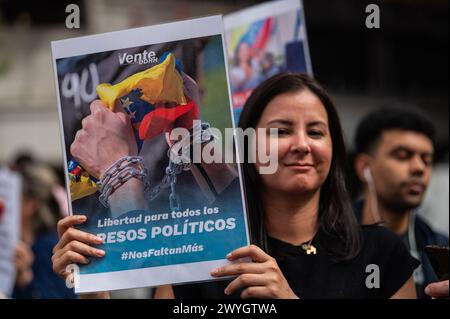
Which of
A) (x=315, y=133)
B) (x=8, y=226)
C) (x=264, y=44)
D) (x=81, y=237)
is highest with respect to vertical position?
(x=264, y=44)

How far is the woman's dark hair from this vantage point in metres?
2.82

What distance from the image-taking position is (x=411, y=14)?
22391mm

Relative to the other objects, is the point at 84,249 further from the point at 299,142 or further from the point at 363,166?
the point at 363,166

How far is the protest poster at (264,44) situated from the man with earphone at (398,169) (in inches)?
34.5

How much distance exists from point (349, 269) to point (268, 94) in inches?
21.7

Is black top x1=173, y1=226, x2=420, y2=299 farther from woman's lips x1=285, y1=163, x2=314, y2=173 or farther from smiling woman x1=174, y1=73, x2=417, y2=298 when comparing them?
woman's lips x1=285, y1=163, x2=314, y2=173

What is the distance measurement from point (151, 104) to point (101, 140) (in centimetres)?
17

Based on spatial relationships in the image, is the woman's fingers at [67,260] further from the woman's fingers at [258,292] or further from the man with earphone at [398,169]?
the man with earphone at [398,169]

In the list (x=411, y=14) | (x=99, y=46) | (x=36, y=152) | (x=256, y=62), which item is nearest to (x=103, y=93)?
(x=99, y=46)

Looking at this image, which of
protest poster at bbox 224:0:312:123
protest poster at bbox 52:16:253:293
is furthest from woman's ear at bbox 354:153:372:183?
protest poster at bbox 52:16:253:293

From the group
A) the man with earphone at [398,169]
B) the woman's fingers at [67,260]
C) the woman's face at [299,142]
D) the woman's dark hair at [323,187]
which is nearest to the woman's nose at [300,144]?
the woman's face at [299,142]

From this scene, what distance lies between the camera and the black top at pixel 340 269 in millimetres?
2766

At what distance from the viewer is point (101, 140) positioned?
→ 2.67m

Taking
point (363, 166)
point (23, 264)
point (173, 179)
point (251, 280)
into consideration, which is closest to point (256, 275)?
point (251, 280)
